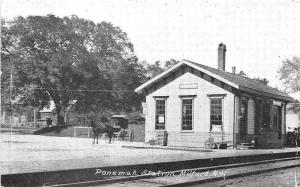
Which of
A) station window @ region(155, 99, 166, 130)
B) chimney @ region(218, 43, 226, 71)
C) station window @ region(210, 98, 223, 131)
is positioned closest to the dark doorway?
station window @ region(210, 98, 223, 131)

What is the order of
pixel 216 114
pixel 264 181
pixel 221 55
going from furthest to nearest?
pixel 221 55 → pixel 216 114 → pixel 264 181

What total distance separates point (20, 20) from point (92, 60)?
9.10 m

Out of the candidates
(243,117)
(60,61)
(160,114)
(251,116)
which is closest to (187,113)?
(160,114)

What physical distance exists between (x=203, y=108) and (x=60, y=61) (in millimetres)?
23093

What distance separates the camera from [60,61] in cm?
4381

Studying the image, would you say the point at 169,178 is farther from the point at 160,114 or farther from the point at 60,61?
the point at 60,61

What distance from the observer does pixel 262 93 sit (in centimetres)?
2666

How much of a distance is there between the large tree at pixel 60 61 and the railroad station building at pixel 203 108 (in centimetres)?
1978

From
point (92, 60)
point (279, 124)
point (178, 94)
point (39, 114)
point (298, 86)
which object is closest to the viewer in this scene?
point (178, 94)

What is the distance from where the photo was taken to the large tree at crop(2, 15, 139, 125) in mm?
43344

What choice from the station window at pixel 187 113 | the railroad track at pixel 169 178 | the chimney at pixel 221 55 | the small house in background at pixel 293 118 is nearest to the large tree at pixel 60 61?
the chimney at pixel 221 55

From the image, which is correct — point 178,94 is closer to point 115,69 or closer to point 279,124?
point 279,124

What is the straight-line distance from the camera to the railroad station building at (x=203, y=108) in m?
24.0

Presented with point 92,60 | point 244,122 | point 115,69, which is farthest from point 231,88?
point 115,69
